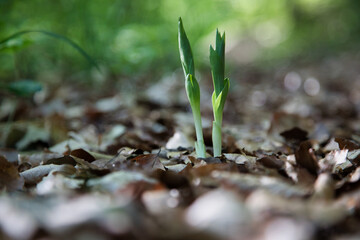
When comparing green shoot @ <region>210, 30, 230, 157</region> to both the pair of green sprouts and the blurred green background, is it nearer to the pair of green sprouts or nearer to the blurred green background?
the pair of green sprouts

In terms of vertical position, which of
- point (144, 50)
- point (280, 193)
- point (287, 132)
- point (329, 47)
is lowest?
point (280, 193)

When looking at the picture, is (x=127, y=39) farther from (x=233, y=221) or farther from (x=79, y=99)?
(x=233, y=221)

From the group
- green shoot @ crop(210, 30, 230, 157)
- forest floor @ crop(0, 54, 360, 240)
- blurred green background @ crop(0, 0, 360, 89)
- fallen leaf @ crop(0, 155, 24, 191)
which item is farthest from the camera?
blurred green background @ crop(0, 0, 360, 89)

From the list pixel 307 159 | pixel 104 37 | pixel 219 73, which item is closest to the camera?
pixel 307 159

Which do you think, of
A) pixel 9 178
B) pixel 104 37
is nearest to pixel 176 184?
pixel 9 178

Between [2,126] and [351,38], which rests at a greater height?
[351,38]

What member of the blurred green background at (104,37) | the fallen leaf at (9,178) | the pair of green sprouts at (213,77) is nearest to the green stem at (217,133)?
the pair of green sprouts at (213,77)

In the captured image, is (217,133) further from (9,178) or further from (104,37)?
(104,37)

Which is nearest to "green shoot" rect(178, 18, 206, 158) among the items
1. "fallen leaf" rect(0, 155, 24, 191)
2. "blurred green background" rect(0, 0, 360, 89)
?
"fallen leaf" rect(0, 155, 24, 191)

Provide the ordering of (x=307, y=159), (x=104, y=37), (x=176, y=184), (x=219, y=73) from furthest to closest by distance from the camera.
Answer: (x=104, y=37)
(x=219, y=73)
(x=307, y=159)
(x=176, y=184)

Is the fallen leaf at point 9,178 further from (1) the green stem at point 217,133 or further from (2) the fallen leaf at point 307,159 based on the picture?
(2) the fallen leaf at point 307,159

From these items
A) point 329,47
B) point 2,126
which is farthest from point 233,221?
point 329,47
